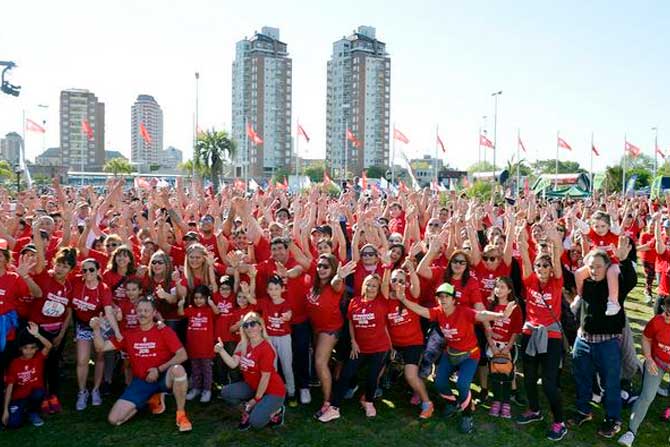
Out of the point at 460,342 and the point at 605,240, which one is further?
the point at 605,240

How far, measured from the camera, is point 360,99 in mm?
110688

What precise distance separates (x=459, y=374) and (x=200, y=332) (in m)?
2.74

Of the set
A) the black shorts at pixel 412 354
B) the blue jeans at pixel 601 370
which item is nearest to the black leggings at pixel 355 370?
the black shorts at pixel 412 354

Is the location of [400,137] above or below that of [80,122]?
below

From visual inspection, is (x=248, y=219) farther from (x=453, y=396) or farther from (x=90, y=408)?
(x=453, y=396)

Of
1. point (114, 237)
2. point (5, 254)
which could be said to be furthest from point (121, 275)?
point (5, 254)

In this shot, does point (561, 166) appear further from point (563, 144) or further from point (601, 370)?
point (601, 370)

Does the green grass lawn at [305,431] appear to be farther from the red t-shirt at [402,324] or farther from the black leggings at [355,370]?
the red t-shirt at [402,324]

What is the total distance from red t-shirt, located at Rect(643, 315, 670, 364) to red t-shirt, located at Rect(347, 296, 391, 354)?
251cm

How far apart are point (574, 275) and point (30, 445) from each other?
544 cm

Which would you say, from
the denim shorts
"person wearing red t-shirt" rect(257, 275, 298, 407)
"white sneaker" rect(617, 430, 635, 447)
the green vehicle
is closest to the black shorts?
"person wearing red t-shirt" rect(257, 275, 298, 407)

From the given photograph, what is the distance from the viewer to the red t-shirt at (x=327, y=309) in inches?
239

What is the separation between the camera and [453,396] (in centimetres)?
596

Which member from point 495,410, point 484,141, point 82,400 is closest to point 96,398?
point 82,400
